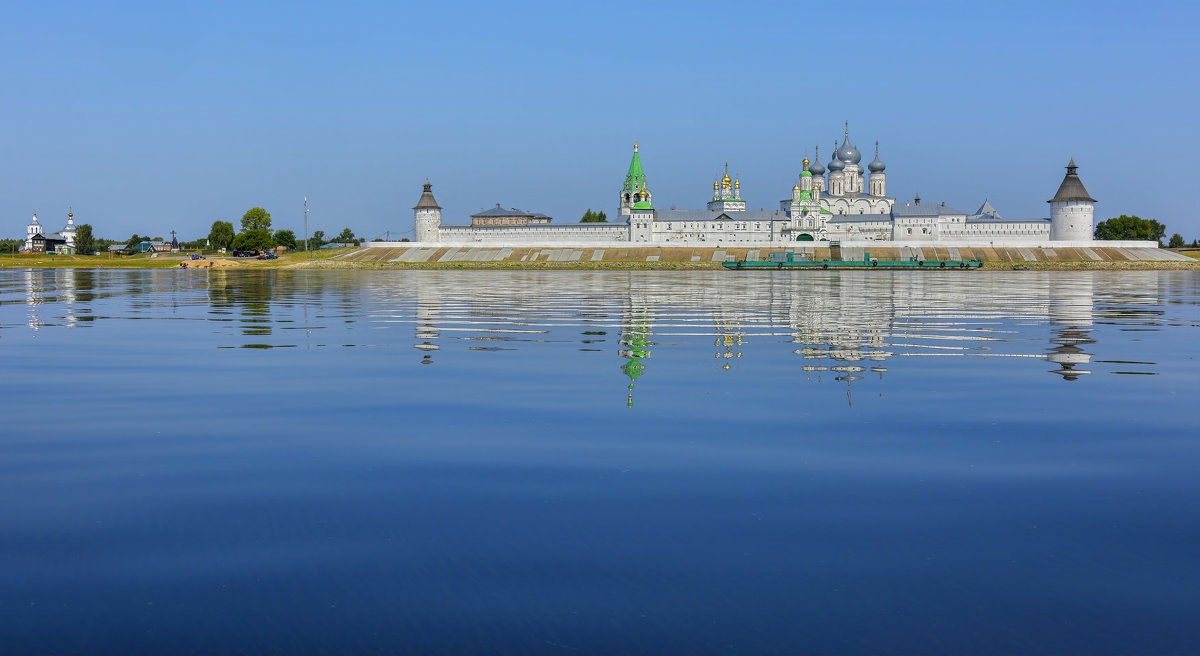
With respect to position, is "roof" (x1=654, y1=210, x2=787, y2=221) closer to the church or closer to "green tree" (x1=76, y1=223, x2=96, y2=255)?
the church

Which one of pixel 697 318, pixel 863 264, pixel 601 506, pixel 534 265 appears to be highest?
pixel 534 265

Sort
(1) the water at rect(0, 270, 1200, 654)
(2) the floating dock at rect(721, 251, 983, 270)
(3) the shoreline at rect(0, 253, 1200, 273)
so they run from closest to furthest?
(1) the water at rect(0, 270, 1200, 654) < (2) the floating dock at rect(721, 251, 983, 270) < (3) the shoreline at rect(0, 253, 1200, 273)

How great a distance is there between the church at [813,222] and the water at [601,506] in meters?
115

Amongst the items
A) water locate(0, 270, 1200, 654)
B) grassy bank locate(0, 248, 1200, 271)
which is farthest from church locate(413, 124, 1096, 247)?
water locate(0, 270, 1200, 654)

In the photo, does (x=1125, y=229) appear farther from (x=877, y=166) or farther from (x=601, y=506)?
(x=601, y=506)

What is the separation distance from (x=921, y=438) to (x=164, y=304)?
31.8 meters

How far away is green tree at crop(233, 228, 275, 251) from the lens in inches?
5645

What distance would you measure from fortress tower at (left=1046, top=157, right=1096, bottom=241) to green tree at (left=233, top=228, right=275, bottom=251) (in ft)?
368

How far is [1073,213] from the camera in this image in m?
127

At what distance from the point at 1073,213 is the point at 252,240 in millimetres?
116129

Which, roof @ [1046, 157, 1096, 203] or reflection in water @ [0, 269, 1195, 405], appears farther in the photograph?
roof @ [1046, 157, 1096, 203]

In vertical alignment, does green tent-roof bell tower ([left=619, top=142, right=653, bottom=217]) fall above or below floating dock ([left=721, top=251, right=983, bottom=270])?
above

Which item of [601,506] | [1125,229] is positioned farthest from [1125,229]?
[601,506]

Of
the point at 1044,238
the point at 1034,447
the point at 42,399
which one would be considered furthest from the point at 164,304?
the point at 1044,238
